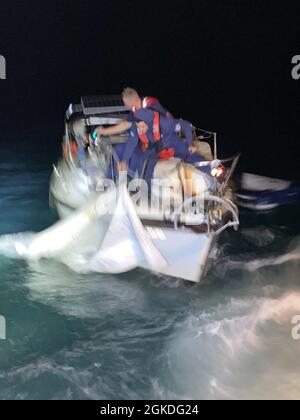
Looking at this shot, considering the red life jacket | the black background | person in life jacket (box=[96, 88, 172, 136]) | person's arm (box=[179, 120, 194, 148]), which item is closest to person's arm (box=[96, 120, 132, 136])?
person in life jacket (box=[96, 88, 172, 136])

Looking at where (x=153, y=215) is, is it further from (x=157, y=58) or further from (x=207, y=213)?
(x=157, y=58)

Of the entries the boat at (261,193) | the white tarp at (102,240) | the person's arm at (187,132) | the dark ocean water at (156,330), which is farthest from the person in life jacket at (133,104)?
the boat at (261,193)

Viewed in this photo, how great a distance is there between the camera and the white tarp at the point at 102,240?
140 inches

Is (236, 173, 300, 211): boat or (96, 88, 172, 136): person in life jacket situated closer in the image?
(96, 88, 172, 136): person in life jacket

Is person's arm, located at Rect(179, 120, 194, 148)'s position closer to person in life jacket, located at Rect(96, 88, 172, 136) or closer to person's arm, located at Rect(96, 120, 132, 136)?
person in life jacket, located at Rect(96, 88, 172, 136)

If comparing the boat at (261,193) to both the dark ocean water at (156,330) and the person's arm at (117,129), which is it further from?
the person's arm at (117,129)

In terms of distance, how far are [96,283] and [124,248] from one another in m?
0.41

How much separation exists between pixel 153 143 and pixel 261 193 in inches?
48.6

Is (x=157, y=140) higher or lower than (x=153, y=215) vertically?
higher

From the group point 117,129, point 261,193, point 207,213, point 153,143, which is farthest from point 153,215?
point 261,193

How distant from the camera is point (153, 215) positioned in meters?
3.56

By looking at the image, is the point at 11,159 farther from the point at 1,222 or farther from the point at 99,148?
the point at 99,148

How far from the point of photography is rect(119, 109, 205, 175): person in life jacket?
12.1ft

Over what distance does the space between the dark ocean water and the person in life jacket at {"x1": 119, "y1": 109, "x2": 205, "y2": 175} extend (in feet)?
2.77
